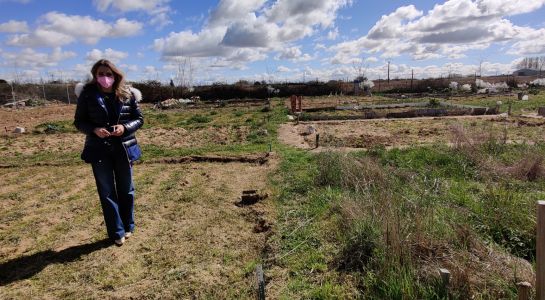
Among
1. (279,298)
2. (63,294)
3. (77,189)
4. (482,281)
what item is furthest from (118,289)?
(77,189)

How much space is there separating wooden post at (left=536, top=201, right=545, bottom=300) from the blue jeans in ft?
11.0

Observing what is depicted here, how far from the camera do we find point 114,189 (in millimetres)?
3920

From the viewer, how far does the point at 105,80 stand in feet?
11.9

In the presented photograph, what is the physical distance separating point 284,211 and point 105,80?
243cm

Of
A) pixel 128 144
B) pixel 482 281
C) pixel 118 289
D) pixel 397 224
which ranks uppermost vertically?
pixel 128 144

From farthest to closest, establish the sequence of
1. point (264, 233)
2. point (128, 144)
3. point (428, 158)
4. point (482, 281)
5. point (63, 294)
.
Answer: point (428, 158) < point (264, 233) < point (128, 144) < point (63, 294) < point (482, 281)

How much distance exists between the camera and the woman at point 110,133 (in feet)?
11.9

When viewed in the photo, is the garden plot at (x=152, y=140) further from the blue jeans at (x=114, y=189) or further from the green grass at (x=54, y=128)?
the blue jeans at (x=114, y=189)

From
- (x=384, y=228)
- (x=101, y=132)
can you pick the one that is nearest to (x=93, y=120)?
(x=101, y=132)

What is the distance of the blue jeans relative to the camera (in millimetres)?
3775

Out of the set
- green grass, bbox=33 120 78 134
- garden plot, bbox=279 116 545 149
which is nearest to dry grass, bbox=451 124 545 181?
garden plot, bbox=279 116 545 149

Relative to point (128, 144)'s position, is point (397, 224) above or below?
below

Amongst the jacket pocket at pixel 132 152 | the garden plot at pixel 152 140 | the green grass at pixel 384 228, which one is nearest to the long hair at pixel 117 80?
the jacket pocket at pixel 132 152

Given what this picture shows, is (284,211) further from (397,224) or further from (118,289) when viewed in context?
(118,289)
